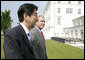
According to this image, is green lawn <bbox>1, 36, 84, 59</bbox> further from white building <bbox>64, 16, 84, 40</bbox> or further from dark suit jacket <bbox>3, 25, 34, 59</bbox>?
white building <bbox>64, 16, 84, 40</bbox>

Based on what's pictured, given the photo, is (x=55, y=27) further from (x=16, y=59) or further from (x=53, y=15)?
(x=16, y=59)

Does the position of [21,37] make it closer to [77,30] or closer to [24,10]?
[24,10]

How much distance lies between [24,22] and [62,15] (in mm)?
38847

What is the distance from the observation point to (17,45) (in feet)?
5.75

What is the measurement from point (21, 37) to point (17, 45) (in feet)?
0.41

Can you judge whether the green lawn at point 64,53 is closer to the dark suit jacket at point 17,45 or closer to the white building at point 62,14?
the dark suit jacket at point 17,45

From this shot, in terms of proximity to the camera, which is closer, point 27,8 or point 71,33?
point 27,8

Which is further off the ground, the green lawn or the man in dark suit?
the man in dark suit

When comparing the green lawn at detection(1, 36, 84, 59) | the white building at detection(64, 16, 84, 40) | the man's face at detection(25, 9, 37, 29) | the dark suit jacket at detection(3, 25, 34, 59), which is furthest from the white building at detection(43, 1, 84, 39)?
the dark suit jacket at detection(3, 25, 34, 59)

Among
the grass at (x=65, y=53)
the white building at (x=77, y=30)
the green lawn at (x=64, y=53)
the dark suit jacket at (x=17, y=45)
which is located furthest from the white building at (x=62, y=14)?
the dark suit jacket at (x=17, y=45)

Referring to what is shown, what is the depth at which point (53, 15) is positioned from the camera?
39688 millimetres

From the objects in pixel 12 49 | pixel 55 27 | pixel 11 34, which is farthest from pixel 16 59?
pixel 55 27

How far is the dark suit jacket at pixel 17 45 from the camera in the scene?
5.61 feet

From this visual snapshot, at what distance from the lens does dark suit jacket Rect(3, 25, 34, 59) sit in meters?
1.71
